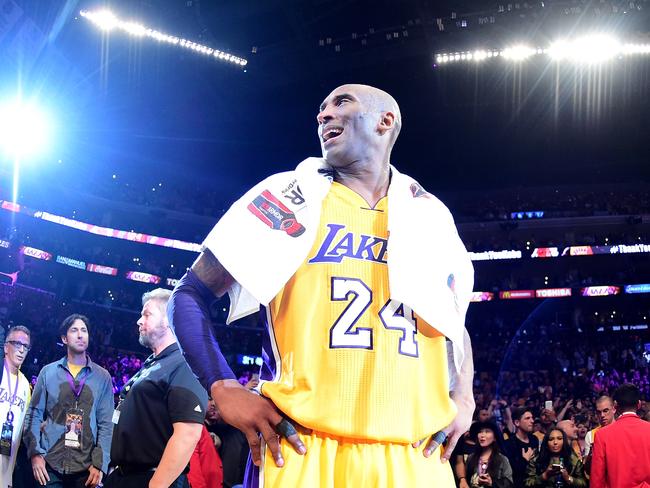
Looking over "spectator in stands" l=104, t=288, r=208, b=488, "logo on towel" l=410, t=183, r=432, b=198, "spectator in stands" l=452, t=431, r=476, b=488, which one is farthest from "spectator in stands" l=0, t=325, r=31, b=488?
"logo on towel" l=410, t=183, r=432, b=198

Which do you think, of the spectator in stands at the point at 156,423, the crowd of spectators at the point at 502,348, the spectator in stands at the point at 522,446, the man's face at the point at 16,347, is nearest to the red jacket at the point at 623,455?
the spectator in stands at the point at 522,446

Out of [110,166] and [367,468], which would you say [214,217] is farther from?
[367,468]

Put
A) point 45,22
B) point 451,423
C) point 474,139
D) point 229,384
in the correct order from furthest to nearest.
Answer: point 474,139
point 45,22
point 451,423
point 229,384

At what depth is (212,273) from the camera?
5.67 feet

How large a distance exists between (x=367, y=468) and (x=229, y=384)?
1.28 feet

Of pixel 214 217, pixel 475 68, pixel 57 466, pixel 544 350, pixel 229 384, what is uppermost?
pixel 475 68

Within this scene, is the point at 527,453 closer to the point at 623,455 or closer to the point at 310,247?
the point at 623,455

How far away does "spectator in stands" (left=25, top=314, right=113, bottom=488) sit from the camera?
16.7 ft

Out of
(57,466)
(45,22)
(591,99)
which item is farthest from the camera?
(591,99)

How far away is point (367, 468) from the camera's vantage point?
1551 mm

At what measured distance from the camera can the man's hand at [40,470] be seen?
4.97m

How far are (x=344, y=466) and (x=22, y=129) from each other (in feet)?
65.4

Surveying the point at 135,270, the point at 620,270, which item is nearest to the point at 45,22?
the point at 135,270

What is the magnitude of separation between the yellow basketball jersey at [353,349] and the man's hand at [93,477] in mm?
4034
